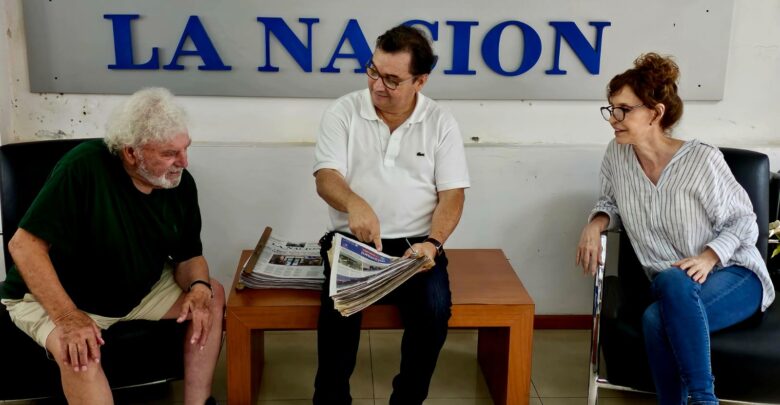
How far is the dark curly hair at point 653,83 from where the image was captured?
253 centimetres

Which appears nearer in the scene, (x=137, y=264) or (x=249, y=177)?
(x=137, y=264)

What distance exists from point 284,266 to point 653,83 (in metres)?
1.46

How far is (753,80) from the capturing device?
3.30 m

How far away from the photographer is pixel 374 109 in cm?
261

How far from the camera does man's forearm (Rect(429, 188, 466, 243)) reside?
2.56m

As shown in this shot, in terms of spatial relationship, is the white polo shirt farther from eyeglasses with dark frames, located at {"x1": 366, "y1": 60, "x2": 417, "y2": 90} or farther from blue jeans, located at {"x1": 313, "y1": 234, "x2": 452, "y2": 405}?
blue jeans, located at {"x1": 313, "y1": 234, "x2": 452, "y2": 405}

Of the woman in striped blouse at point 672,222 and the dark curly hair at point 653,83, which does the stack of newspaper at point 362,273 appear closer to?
the woman in striped blouse at point 672,222

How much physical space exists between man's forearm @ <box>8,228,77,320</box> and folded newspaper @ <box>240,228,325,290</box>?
2.16 feet

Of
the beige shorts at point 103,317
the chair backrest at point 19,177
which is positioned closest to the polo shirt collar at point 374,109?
the beige shorts at point 103,317

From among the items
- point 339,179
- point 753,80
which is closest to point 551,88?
point 753,80

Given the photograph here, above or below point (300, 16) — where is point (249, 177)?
below

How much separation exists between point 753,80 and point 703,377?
165 cm

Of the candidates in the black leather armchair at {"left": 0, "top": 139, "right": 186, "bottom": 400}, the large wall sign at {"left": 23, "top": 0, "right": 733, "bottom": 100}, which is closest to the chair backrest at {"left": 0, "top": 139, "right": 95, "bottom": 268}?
the black leather armchair at {"left": 0, "top": 139, "right": 186, "bottom": 400}

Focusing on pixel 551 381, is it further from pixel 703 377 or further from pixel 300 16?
pixel 300 16
